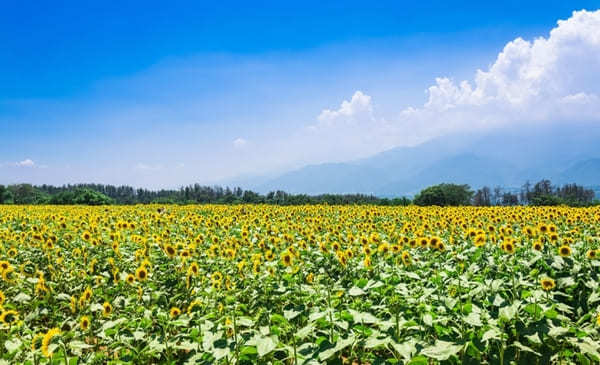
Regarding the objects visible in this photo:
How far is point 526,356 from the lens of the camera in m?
3.67

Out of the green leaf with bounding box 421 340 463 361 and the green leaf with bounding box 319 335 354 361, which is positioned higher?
the green leaf with bounding box 319 335 354 361

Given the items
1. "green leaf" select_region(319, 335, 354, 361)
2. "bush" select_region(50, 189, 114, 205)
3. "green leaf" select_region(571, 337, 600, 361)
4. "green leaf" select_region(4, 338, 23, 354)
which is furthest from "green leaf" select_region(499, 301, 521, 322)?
"bush" select_region(50, 189, 114, 205)

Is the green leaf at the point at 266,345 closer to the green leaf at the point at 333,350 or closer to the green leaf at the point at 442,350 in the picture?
the green leaf at the point at 333,350

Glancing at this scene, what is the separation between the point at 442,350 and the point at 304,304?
2149 mm

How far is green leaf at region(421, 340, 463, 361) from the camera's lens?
288cm

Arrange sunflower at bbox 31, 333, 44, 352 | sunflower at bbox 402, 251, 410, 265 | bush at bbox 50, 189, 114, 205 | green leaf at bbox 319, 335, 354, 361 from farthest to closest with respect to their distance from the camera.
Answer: bush at bbox 50, 189, 114, 205, sunflower at bbox 402, 251, 410, 265, sunflower at bbox 31, 333, 44, 352, green leaf at bbox 319, 335, 354, 361

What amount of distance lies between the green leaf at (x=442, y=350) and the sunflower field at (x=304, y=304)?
22 mm

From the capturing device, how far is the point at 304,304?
15.8 ft

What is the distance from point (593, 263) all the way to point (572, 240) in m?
2.95

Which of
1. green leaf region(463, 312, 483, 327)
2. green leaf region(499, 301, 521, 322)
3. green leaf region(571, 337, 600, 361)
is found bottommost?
green leaf region(571, 337, 600, 361)

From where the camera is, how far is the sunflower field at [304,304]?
3289 mm

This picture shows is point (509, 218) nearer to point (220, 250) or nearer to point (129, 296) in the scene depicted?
point (220, 250)

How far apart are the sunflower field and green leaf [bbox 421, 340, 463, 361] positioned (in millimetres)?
22

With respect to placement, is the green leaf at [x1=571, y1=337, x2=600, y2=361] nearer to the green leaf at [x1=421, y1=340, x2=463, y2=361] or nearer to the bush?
the green leaf at [x1=421, y1=340, x2=463, y2=361]
